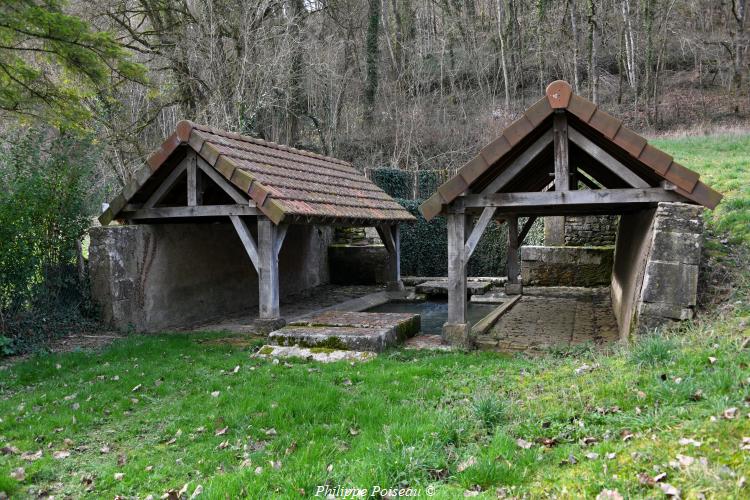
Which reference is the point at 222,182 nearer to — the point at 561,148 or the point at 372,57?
the point at 561,148

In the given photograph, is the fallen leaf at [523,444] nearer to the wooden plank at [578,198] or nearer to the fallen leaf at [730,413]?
the fallen leaf at [730,413]

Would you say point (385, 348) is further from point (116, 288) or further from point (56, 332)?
point (56, 332)

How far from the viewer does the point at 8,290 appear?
820cm

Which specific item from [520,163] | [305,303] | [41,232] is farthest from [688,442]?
[305,303]

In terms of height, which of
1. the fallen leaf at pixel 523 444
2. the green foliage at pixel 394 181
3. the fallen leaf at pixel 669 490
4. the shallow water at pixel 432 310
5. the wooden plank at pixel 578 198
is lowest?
the shallow water at pixel 432 310

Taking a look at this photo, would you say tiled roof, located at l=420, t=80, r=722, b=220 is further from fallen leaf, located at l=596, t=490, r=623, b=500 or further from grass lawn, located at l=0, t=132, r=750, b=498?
fallen leaf, located at l=596, t=490, r=623, b=500

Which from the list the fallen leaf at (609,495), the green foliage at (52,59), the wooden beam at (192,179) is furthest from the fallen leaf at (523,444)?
the green foliage at (52,59)

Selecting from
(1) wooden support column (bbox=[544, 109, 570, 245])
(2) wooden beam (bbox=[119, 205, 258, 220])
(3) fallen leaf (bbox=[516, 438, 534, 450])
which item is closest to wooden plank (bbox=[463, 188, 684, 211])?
(1) wooden support column (bbox=[544, 109, 570, 245])

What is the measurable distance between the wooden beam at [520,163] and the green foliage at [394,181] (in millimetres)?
11265

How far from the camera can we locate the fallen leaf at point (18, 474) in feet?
13.3

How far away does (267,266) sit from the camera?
358 inches

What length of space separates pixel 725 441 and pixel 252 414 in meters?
3.67

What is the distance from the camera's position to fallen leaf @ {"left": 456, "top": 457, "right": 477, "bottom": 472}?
3.51 metres

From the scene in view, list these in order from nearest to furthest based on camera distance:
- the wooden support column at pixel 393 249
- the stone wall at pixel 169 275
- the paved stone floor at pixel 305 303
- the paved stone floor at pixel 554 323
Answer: the paved stone floor at pixel 554 323
the stone wall at pixel 169 275
the paved stone floor at pixel 305 303
the wooden support column at pixel 393 249
